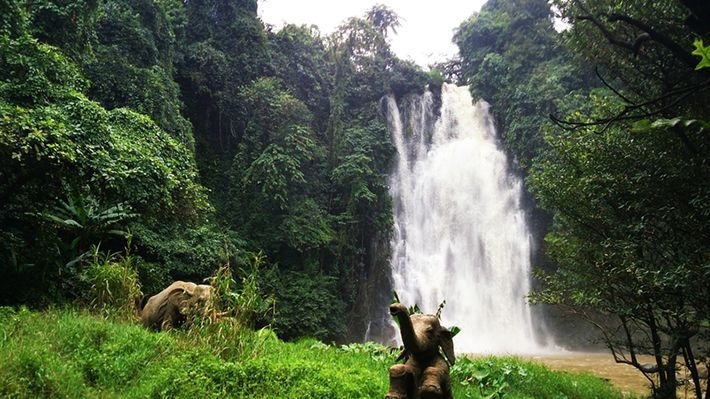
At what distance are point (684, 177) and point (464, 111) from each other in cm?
1890

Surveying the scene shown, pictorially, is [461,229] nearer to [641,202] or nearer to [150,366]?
[641,202]

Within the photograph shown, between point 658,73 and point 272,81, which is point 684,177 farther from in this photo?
point 272,81

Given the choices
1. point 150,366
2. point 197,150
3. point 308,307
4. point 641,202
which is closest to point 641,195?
point 641,202

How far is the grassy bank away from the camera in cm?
332

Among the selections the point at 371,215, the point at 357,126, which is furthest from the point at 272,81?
the point at 371,215

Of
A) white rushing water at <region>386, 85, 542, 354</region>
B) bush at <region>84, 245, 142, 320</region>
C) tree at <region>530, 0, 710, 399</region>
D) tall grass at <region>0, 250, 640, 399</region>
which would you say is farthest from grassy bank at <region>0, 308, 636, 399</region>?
white rushing water at <region>386, 85, 542, 354</region>

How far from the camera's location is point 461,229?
1902 centimetres

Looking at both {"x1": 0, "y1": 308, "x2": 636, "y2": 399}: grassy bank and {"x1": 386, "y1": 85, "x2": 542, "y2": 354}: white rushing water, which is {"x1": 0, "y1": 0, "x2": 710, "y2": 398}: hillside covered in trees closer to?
{"x1": 0, "y1": 308, "x2": 636, "y2": 399}: grassy bank

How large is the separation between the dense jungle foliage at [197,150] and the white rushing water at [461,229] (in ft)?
5.28

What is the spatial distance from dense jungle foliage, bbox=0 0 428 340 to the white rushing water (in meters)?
1.61

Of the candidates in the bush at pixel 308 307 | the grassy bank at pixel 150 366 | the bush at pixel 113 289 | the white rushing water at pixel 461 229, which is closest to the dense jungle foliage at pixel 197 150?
the bush at pixel 308 307

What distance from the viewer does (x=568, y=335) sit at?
17.3 m

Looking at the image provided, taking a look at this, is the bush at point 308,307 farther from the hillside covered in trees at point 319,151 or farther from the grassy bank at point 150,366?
the grassy bank at point 150,366

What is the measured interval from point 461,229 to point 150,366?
53.9 ft
